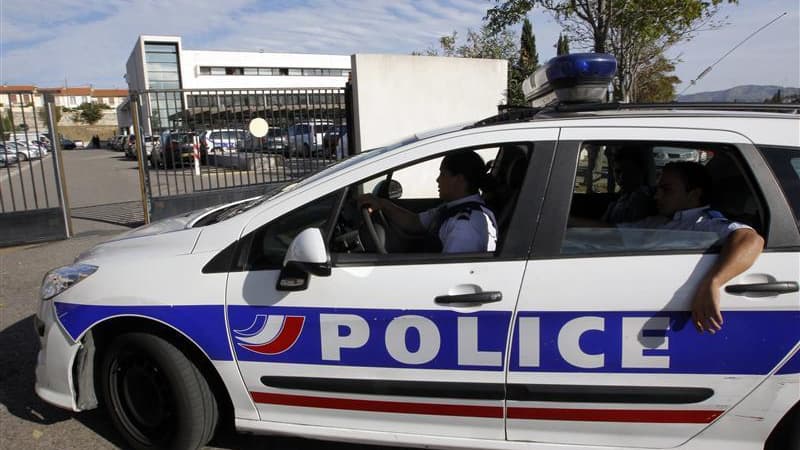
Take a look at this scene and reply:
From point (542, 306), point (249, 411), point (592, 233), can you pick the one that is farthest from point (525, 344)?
point (249, 411)

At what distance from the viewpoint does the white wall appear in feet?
183

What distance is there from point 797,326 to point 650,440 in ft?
2.28

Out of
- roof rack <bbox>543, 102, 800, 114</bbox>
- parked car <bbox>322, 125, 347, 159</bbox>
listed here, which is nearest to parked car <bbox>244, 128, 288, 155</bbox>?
parked car <bbox>322, 125, 347, 159</bbox>

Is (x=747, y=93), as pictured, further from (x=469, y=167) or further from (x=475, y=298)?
(x=475, y=298)

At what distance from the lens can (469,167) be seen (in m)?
2.72

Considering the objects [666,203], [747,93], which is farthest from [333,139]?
[666,203]

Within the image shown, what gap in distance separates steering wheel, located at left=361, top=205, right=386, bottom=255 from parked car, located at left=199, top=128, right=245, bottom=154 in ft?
22.2

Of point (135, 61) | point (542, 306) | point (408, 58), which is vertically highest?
point (135, 61)

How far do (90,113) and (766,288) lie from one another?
96.3 m

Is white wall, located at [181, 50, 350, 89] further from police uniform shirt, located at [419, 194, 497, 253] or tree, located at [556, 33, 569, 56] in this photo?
police uniform shirt, located at [419, 194, 497, 253]

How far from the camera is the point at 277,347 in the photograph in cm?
243

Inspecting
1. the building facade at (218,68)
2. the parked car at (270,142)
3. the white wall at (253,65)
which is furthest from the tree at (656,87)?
the white wall at (253,65)

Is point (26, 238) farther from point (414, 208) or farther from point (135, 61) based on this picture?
point (135, 61)

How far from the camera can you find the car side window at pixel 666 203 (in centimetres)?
223
